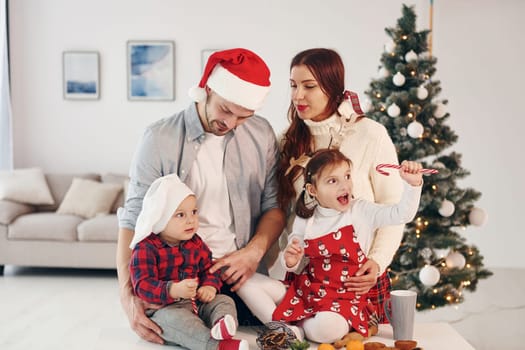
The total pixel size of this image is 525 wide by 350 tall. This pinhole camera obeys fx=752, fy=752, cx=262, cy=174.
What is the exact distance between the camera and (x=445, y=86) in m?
7.18

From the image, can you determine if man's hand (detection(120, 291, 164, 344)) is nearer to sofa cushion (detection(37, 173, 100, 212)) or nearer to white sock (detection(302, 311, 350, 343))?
white sock (detection(302, 311, 350, 343))

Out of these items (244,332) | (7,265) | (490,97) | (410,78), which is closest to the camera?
(244,332)

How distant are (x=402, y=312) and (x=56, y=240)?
189 inches

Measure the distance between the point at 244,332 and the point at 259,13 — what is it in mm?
5398

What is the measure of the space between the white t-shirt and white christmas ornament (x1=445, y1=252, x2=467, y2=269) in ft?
7.92

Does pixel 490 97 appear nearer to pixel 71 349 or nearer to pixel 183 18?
pixel 183 18

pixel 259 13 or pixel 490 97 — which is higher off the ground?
pixel 259 13

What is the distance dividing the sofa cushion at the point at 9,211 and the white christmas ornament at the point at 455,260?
3842 mm

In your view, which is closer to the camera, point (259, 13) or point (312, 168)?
point (312, 168)

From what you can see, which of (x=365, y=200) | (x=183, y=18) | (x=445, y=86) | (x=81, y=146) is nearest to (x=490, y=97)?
(x=445, y=86)

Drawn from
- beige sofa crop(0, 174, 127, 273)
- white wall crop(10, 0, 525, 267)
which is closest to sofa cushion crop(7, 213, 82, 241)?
beige sofa crop(0, 174, 127, 273)

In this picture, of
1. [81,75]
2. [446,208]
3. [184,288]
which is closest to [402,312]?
[184,288]

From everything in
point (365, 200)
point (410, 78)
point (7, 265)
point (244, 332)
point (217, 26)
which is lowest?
point (7, 265)

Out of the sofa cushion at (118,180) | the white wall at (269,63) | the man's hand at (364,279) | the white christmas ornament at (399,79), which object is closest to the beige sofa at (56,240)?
the sofa cushion at (118,180)
